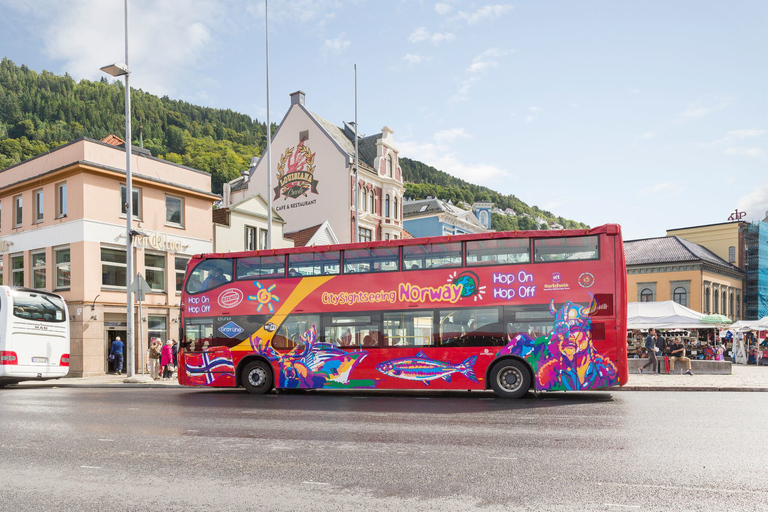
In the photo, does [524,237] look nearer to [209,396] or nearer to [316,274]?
Answer: [316,274]

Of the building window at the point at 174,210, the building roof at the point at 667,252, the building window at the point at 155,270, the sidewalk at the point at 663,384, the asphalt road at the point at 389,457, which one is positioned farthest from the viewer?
the building roof at the point at 667,252

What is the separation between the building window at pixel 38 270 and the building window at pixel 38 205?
1.58 metres

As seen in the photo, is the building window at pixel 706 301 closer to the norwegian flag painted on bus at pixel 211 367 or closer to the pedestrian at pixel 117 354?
the pedestrian at pixel 117 354

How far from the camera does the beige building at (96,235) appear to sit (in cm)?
2875

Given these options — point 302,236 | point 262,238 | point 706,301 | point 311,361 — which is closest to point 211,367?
point 311,361

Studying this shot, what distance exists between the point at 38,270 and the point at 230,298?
58.1 ft

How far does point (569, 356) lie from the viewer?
14797 mm

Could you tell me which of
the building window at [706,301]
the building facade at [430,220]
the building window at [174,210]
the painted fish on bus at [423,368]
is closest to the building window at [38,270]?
the building window at [174,210]

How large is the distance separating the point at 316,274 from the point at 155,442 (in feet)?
26.5

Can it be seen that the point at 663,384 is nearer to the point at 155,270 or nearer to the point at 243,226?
the point at 155,270

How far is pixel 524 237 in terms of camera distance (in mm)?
15320

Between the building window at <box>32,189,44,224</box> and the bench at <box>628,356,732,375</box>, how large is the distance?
2660 centimetres

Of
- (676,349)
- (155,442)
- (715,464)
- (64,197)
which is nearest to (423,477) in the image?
(715,464)

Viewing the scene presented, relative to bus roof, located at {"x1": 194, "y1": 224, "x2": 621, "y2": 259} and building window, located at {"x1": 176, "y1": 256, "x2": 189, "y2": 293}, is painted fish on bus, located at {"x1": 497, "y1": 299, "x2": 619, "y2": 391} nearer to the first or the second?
bus roof, located at {"x1": 194, "y1": 224, "x2": 621, "y2": 259}
